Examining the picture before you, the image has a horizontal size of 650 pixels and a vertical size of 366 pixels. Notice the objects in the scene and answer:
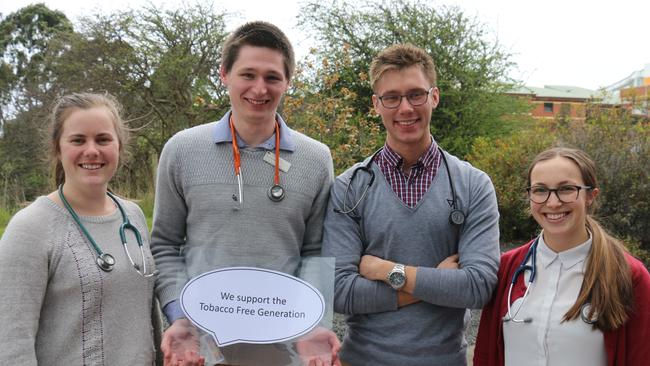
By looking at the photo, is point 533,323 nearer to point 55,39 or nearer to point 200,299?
point 200,299

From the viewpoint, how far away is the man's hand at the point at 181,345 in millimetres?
2377

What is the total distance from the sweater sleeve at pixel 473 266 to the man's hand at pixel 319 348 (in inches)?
17.5

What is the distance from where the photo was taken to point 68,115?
253 cm

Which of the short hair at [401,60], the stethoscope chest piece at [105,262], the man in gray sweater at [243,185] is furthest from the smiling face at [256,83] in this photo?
the stethoscope chest piece at [105,262]

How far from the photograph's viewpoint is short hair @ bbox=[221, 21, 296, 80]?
2.76 meters

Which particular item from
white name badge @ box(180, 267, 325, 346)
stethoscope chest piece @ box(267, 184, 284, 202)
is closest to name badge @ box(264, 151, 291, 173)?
stethoscope chest piece @ box(267, 184, 284, 202)

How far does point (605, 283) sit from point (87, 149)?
2.36 meters

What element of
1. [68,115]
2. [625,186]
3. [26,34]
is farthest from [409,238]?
[26,34]

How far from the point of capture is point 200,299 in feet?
8.11

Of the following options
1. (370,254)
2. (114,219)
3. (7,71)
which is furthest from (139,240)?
(7,71)

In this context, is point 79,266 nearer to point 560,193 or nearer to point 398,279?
point 398,279

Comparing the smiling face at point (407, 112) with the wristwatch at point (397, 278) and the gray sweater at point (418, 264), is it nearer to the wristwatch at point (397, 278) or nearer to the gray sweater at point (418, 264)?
the gray sweater at point (418, 264)

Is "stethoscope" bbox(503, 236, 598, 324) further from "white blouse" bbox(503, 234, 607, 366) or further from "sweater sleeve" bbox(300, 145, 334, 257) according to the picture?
"sweater sleeve" bbox(300, 145, 334, 257)

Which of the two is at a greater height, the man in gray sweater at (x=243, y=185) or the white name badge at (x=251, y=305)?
the man in gray sweater at (x=243, y=185)
